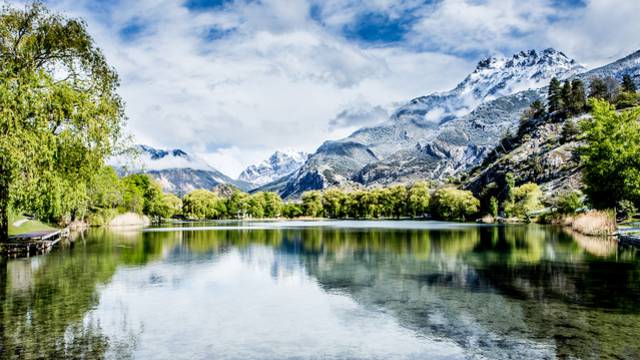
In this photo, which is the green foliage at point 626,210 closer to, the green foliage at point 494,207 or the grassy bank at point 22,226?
the green foliage at point 494,207

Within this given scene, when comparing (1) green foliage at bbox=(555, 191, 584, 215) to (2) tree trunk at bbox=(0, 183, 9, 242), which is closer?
(2) tree trunk at bbox=(0, 183, 9, 242)

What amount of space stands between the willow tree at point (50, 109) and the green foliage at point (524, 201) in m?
137

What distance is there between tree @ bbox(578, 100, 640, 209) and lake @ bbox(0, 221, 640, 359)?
32273 mm

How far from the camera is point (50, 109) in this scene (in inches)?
1521

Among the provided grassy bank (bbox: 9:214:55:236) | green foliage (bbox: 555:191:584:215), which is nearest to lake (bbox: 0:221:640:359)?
grassy bank (bbox: 9:214:55:236)

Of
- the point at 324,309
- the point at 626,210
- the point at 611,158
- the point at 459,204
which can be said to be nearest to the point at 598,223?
the point at 611,158

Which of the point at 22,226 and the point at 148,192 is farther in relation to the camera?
the point at 148,192

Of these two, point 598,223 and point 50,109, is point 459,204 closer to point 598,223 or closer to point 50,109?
point 598,223

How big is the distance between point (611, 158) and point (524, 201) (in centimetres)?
9654

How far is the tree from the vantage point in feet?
232

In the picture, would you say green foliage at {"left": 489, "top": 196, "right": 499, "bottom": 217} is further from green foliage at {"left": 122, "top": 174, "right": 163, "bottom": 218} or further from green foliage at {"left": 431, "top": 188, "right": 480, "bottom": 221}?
green foliage at {"left": 122, "top": 174, "right": 163, "bottom": 218}

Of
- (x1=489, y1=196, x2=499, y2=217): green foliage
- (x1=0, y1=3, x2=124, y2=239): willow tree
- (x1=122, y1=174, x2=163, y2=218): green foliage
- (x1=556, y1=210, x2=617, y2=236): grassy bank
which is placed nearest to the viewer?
(x1=0, y1=3, x2=124, y2=239): willow tree

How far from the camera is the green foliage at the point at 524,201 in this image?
159 metres

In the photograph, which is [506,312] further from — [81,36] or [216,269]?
[81,36]
